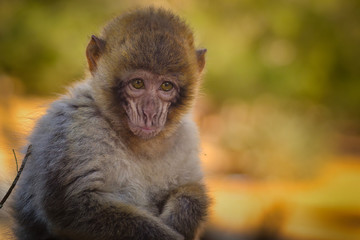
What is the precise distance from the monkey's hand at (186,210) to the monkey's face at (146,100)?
0.38m

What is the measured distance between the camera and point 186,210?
3156mm

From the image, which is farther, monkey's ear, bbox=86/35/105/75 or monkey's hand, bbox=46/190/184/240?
monkey's ear, bbox=86/35/105/75

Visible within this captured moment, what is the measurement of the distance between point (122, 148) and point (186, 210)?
484 millimetres

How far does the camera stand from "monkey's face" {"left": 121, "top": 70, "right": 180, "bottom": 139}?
307cm

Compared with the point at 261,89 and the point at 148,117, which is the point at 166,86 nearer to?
the point at 148,117

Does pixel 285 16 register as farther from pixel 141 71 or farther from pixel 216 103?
pixel 141 71

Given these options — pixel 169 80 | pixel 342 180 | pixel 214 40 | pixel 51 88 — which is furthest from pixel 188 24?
pixel 342 180

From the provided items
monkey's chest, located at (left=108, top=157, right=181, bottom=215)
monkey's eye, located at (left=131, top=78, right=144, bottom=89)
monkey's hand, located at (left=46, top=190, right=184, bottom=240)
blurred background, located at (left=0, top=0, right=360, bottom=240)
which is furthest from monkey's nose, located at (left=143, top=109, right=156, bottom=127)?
blurred background, located at (left=0, top=0, right=360, bottom=240)

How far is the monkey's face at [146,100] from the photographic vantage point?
3072 mm

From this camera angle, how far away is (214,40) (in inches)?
476

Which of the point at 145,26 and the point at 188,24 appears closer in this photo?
the point at 145,26

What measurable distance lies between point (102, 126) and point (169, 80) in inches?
17.3

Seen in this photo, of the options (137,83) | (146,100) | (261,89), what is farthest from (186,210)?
(261,89)

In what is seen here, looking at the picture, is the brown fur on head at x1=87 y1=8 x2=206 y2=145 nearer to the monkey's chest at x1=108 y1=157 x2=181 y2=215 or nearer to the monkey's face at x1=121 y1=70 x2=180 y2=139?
the monkey's face at x1=121 y1=70 x2=180 y2=139
